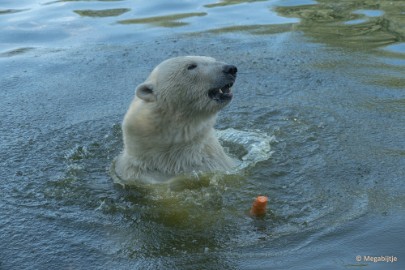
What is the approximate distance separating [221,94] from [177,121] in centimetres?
44

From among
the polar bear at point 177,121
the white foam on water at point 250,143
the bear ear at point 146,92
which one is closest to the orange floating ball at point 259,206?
the polar bear at point 177,121

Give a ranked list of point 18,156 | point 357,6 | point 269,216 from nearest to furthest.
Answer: point 269,216 → point 18,156 → point 357,6

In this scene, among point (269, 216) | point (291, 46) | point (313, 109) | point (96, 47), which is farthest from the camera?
point (96, 47)

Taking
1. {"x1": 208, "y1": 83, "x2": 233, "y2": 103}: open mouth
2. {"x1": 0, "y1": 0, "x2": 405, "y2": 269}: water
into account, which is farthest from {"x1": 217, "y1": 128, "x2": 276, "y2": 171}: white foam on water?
{"x1": 208, "y1": 83, "x2": 233, "y2": 103}: open mouth

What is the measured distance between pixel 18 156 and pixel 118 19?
6.34 m

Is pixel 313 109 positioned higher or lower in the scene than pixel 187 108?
lower

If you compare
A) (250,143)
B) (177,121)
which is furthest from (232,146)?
(177,121)

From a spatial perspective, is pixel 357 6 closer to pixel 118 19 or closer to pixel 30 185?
pixel 118 19

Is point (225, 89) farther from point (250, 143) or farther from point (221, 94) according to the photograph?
point (250, 143)

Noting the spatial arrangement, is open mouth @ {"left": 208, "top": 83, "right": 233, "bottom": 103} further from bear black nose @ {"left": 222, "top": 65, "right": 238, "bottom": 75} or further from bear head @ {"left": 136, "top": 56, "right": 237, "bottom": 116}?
bear black nose @ {"left": 222, "top": 65, "right": 238, "bottom": 75}

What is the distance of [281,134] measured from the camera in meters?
6.30

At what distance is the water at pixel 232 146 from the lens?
420cm

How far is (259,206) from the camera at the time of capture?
4.47m

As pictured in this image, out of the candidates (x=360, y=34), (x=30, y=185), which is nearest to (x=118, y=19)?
(x=360, y=34)
